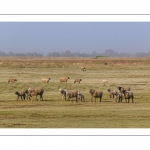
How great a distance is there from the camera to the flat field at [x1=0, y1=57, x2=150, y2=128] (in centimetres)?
2030

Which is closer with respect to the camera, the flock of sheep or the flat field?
the flat field

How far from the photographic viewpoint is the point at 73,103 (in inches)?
956

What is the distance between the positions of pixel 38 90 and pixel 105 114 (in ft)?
18.0

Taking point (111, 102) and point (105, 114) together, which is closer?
point (105, 114)

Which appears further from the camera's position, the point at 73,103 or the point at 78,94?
the point at 78,94

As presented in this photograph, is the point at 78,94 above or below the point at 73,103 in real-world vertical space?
above

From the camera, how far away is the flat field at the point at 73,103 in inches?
799

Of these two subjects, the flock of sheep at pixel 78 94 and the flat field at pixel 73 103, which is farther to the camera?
the flock of sheep at pixel 78 94
